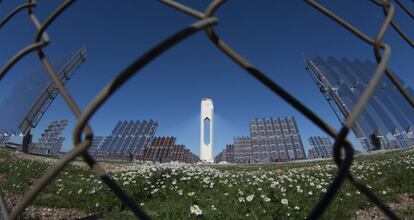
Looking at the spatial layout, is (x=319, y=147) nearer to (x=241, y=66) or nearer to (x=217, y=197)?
(x=217, y=197)

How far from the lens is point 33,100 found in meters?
45.8

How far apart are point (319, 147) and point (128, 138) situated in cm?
3405

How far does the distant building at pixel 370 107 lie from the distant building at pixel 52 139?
39.6 m

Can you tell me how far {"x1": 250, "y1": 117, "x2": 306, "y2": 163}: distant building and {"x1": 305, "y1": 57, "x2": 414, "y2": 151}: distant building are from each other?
1119 centimetres

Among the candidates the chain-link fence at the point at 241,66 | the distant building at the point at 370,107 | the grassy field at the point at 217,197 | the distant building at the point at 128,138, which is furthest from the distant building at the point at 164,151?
the chain-link fence at the point at 241,66

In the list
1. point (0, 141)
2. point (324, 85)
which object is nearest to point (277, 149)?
point (324, 85)

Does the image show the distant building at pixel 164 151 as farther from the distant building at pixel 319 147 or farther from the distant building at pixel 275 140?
the distant building at pixel 319 147

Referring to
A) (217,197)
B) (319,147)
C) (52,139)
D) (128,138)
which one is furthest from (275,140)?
(217,197)

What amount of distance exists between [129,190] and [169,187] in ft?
3.26

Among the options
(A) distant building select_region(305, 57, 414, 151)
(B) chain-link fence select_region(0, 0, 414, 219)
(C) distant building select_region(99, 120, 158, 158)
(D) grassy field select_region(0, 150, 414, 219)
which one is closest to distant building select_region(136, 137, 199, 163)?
(C) distant building select_region(99, 120, 158, 158)

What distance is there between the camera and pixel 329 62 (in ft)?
225

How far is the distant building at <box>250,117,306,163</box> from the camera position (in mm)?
57125

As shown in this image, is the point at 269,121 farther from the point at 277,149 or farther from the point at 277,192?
the point at 277,192

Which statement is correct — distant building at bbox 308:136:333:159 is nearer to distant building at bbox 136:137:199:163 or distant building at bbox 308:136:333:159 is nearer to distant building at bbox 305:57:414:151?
distant building at bbox 305:57:414:151
